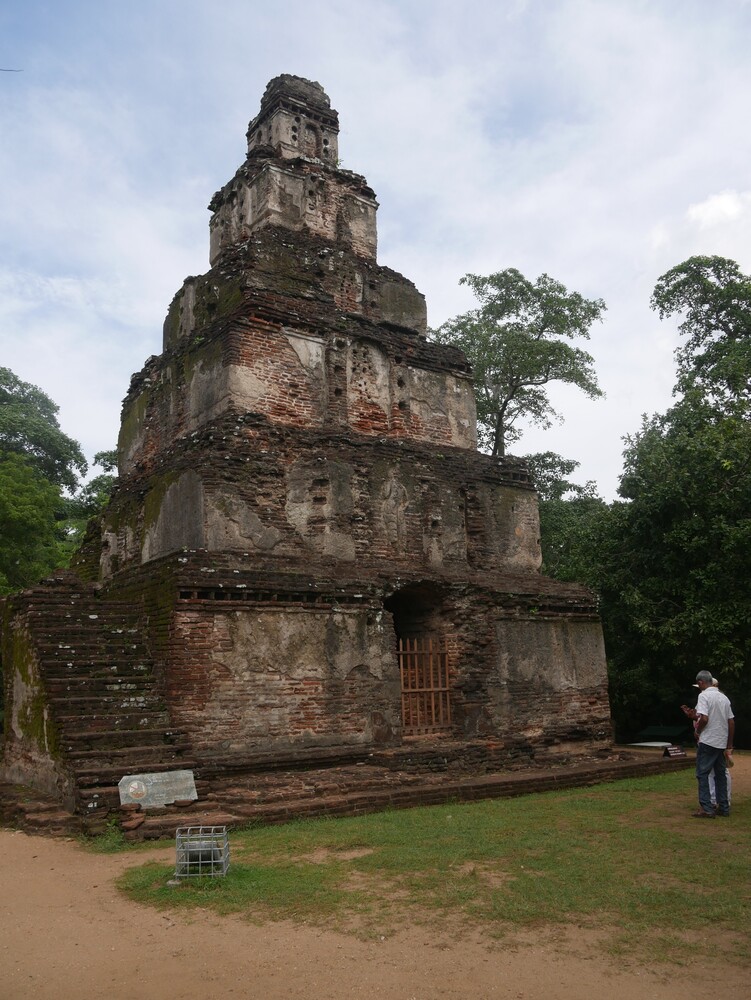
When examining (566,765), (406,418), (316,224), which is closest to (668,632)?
(566,765)

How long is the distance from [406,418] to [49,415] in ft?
81.3

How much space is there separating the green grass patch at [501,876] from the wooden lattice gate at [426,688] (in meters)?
3.40

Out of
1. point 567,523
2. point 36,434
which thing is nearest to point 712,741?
point 567,523

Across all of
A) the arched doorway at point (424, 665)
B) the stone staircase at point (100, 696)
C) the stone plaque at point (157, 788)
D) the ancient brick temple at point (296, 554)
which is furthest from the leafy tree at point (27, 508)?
the stone plaque at point (157, 788)

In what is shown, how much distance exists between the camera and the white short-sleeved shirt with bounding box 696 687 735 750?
8289mm

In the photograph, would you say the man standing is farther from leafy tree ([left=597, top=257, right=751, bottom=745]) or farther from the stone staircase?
the stone staircase

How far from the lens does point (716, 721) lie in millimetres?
8312

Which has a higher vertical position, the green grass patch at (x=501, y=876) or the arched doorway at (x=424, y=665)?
the arched doorway at (x=424, y=665)

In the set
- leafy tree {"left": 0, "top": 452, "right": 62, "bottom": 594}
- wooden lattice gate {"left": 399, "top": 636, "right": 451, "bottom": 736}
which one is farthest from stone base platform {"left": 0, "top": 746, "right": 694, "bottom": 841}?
leafy tree {"left": 0, "top": 452, "right": 62, "bottom": 594}

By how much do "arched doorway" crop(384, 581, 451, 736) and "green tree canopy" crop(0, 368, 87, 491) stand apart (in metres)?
21.5

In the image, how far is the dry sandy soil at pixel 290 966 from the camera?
435 centimetres

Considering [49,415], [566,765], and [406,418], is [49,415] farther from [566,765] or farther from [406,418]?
[566,765]

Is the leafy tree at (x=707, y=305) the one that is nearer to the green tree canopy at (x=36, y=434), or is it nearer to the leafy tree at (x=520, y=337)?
the leafy tree at (x=520, y=337)

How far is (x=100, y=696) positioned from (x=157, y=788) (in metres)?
1.55
